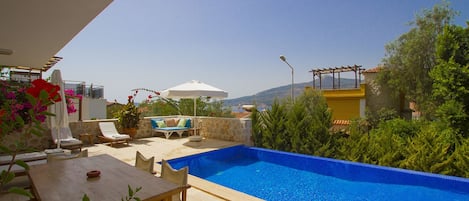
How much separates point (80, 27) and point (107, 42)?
9.99 m

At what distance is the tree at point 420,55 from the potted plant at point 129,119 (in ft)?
53.7

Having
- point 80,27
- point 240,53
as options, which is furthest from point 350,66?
point 80,27

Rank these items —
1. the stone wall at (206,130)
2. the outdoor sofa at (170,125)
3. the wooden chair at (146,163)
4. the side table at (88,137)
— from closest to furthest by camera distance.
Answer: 1. the wooden chair at (146,163)
2. the stone wall at (206,130)
3. the side table at (88,137)
4. the outdoor sofa at (170,125)

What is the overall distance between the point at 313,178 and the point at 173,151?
4316 millimetres

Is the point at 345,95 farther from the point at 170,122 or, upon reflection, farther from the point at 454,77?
the point at 170,122

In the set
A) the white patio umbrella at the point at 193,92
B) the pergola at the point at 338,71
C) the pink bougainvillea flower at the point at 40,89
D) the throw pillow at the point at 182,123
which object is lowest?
the throw pillow at the point at 182,123

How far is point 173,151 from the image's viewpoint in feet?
27.1

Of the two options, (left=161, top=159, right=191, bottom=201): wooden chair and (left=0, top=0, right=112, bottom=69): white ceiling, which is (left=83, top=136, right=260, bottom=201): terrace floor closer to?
(left=161, top=159, right=191, bottom=201): wooden chair

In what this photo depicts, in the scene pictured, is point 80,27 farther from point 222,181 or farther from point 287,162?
point 287,162

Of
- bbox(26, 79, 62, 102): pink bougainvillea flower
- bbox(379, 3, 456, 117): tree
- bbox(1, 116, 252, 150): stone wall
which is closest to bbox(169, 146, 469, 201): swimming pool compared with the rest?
bbox(1, 116, 252, 150): stone wall

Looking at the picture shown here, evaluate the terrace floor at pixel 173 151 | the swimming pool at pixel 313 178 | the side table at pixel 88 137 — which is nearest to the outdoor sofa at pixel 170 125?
the terrace floor at pixel 173 151

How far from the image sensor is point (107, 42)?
12.4 meters

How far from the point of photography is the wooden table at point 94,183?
2430 mm

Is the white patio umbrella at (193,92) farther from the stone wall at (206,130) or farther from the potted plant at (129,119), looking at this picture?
the potted plant at (129,119)
